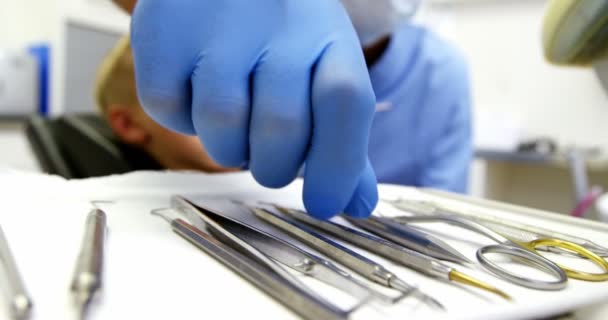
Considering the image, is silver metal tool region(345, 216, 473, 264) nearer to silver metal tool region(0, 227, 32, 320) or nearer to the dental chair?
A: silver metal tool region(0, 227, 32, 320)

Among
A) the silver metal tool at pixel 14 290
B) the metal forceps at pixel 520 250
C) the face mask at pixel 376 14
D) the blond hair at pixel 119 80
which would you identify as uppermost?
the face mask at pixel 376 14

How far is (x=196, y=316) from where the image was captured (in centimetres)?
18

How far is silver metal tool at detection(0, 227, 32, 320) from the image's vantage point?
0.16 metres

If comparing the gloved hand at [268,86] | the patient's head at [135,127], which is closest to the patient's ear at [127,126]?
the patient's head at [135,127]

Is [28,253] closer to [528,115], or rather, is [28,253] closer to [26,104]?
[26,104]

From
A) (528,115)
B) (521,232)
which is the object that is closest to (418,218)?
(521,232)

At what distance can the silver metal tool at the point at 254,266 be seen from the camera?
0.58 ft

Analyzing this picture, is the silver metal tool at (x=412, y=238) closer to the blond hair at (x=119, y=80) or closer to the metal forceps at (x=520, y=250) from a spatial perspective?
the metal forceps at (x=520, y=250)

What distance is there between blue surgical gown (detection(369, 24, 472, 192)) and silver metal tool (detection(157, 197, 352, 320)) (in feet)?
1.75

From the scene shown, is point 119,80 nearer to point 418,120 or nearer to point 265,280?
point 418,120

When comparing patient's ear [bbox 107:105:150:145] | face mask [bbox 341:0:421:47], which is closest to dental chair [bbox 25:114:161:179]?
patient's ear [bbox 107:105:150:145]

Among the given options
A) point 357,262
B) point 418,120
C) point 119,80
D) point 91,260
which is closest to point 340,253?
point 357,262

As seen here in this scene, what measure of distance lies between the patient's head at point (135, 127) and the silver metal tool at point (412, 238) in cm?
47

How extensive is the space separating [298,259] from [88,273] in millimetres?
99
